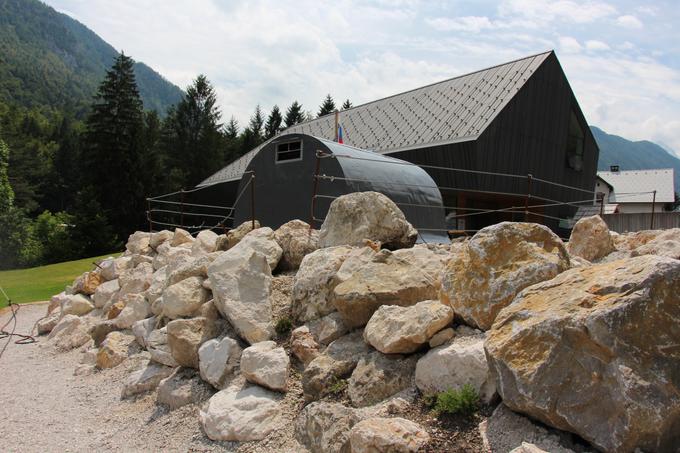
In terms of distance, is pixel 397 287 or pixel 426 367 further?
pixel 397 287

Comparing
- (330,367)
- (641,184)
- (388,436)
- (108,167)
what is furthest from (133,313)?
(641,184)

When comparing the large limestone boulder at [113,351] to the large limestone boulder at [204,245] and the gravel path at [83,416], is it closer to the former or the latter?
the gravel path at [83,416]

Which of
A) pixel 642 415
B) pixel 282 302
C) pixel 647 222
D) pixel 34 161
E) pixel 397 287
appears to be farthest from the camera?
pixel 34 161

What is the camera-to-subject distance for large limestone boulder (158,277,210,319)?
7848 millimetres

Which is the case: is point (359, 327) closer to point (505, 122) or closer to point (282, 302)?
point (282, 302)

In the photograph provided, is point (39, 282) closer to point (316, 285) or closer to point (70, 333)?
point (70, 333)

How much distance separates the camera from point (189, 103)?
60875mm

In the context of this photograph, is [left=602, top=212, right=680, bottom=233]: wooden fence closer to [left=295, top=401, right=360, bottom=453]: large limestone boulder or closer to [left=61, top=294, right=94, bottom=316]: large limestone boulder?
[left=295, top=401, right=360, bottom=453]: large limestone boulder

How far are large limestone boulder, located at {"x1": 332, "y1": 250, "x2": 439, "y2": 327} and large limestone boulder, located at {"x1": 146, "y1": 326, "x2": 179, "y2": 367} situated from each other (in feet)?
10.2

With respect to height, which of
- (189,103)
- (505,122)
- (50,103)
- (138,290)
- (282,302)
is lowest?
(138,290)

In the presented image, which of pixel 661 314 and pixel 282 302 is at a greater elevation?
pixel 661 314

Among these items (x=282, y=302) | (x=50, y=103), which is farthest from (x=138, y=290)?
(x=50, y=103)

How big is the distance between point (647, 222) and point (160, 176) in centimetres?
4194

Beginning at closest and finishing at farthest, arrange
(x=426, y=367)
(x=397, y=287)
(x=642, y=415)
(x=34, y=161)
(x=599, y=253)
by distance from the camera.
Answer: (x=642, y=415) → (x=426, y=367) → (x=397, y=287) → (x=599, y=253) → (x=34, y=161)
